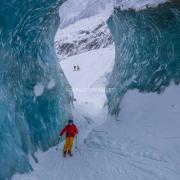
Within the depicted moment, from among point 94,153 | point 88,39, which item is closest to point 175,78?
point 94,153

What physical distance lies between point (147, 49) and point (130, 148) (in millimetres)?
6752

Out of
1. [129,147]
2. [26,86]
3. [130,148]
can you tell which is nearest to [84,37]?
[26,86]

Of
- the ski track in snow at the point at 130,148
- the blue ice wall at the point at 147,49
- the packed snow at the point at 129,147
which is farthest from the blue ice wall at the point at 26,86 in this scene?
the blue ice wall at the point at 147,49

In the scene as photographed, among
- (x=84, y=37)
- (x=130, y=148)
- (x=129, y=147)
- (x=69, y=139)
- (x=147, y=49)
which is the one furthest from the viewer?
(x=84, y=37)

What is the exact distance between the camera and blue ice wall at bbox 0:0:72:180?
10.0 m

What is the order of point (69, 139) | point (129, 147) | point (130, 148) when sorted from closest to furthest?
point (69, 139) → point (130, 148) → point (129, 147)

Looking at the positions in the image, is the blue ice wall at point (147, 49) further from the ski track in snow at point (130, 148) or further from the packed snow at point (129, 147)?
the ski track in snow at point (130, 148)

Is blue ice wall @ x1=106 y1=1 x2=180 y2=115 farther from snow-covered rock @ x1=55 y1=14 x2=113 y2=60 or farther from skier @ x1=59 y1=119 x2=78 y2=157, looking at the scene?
snow-covered rock @ x1=55 y1=14 x2=113 y2=60

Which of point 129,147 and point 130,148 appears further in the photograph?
point 129,147

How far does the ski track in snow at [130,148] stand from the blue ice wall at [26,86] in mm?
680

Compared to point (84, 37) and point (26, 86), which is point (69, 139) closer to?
point (26, 86)

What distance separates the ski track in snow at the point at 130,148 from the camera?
32.4 ft

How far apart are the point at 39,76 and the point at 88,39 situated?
164 feet

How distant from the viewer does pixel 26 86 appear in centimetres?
1324
